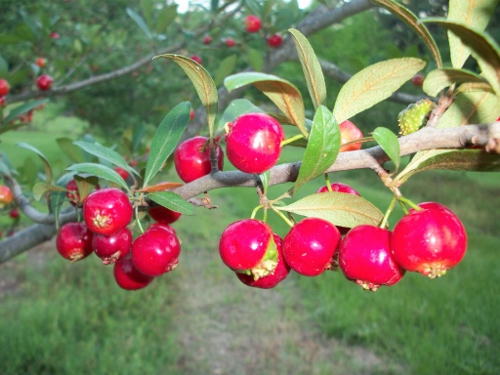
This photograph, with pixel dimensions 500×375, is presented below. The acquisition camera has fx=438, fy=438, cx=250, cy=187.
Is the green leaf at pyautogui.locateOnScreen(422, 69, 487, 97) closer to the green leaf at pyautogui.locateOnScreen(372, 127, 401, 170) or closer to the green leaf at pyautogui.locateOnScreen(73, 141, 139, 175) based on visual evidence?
the green leaf at pyautogui.locateOnScreen(372, 127, 401, 170)

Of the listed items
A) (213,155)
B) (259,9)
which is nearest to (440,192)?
(259,9)

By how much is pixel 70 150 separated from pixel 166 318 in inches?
150

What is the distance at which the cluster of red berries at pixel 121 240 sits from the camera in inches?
43.3

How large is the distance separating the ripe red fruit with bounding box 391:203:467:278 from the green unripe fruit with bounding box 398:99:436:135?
0.19 metres

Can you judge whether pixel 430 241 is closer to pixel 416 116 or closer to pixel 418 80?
pixel 416 116

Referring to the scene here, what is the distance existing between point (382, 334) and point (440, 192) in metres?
7.08

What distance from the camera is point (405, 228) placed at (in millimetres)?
773

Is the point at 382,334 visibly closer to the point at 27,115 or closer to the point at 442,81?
the point at 27,115

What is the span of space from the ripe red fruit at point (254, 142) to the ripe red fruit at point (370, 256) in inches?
8.6

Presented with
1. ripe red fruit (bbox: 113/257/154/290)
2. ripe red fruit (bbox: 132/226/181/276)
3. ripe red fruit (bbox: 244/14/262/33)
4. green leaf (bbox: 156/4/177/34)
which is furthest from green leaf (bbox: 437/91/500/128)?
ripe red fruit (bbox: 244/14/262/33)

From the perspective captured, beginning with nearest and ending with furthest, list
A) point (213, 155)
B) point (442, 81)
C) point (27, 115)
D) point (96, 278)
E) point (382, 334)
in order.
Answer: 1. point (442, 81)
2. point (213, 155)
3. point (27, 115)
4. point (382, 334)
5. point (96, 278)

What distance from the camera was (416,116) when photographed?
89 cm

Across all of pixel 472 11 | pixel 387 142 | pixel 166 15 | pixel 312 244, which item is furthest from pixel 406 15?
pixel 166 15

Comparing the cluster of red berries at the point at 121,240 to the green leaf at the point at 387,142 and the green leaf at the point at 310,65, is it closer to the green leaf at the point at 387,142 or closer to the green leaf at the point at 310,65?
the green leaf at the point at 310,65
